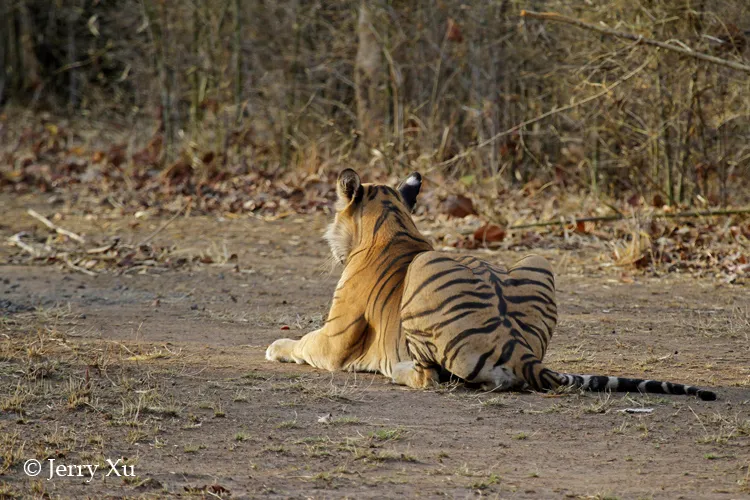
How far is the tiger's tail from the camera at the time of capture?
222 inches

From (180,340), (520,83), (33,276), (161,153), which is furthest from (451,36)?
(180,340)

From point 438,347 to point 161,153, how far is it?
1177 centimetres

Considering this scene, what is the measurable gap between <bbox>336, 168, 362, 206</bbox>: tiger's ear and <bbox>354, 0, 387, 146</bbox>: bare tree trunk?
345 inches

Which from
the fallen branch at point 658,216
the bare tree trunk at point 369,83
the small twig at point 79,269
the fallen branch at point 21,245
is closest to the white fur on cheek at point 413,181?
the small twig at point 79,269

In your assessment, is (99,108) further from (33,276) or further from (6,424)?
(6,424)

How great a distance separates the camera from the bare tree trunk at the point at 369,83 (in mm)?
15391

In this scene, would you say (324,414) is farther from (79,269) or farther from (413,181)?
(79,269)

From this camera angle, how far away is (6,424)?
4.98 m

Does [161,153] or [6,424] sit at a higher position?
[161,153]

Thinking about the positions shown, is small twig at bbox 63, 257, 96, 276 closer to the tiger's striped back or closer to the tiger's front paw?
the tiger's front paw

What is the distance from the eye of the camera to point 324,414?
534 cm

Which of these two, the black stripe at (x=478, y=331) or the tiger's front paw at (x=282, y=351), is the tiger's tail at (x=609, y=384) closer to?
the black stripe at (x=478, y=331)

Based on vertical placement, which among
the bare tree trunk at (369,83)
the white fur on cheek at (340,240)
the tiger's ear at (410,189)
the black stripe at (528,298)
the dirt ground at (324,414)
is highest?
the bare tree trunk at (369,83)

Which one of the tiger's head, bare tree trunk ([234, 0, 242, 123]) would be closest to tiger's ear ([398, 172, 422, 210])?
the tiger's head
